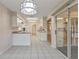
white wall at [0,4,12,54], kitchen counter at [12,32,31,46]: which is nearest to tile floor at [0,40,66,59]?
white wall at [0,4,12,54]

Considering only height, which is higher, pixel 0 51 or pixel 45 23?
pixel 45 23

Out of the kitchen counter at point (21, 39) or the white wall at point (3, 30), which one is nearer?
the white wall at point (3, 30)

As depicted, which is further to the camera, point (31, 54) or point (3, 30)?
point (3, 30)

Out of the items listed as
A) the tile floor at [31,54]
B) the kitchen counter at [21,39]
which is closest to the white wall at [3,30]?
the tile floor at [31,54]

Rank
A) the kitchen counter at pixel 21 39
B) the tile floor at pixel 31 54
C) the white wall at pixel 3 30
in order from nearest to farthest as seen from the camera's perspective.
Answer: the tile floor at pixel 31 54, the white wall at pixel 3 30, the kitchen counter at pixel 21 39

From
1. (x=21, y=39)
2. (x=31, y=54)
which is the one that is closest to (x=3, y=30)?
(x=31, y=54)

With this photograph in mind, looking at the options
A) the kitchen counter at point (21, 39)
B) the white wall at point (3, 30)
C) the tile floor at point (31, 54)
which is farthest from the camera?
the kitchen counter at point (21, 39)

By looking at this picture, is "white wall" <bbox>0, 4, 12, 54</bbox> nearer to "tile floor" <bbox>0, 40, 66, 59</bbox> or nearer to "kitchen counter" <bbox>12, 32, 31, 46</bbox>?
"tile floor" <bbox>0, 40, 66, 59</bbox>

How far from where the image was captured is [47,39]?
1583 cm

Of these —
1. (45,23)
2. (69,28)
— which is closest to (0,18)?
(69,28)

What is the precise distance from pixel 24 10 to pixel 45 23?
11728 millimetres

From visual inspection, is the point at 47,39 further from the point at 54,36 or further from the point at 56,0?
the point at 56,0

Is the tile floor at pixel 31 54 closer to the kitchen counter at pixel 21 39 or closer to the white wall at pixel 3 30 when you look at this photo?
the white wall at pixel 3 30

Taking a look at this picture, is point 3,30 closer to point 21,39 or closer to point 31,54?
point 31,54
